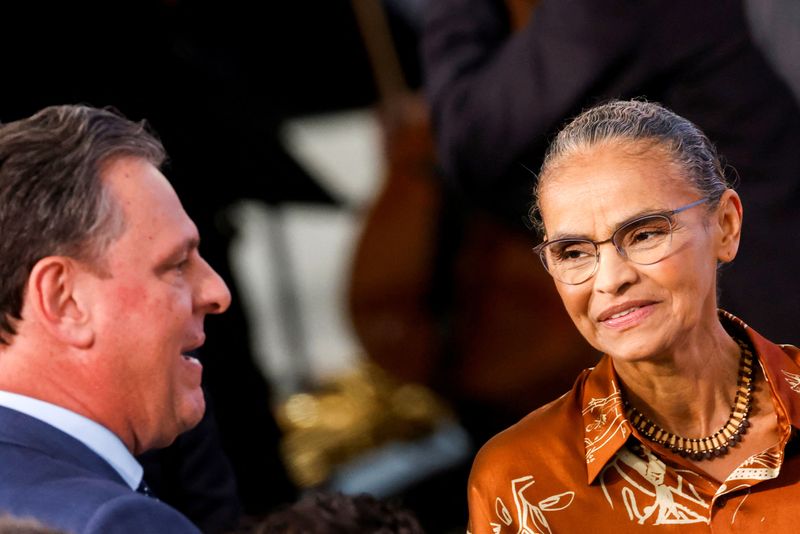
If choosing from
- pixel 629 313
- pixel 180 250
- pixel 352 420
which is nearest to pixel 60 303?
pixel 180 250

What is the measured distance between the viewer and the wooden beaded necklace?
114 centimetres

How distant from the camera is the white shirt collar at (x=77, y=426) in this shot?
1248mm

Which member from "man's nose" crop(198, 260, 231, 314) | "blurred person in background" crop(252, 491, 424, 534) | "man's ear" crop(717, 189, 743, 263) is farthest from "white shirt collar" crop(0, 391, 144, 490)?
A: "man's ear" crop(717, 189, 743, 263)

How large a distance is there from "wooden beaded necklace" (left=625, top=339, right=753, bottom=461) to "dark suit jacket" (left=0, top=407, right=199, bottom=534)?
41 cm

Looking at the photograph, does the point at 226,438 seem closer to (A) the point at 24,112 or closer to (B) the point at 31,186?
(A) the point at 24,112

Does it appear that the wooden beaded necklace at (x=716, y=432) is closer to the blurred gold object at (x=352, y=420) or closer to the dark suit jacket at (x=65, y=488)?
the dark suit jacket at (x=65, y=488)

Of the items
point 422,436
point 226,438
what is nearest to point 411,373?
point 422,436

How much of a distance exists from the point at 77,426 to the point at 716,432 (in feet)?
1.96

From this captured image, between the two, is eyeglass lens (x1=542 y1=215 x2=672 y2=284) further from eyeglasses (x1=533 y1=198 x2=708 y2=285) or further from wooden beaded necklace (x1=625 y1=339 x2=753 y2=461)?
wooden beaded necklace (x1=625 y1=339 x2=753 y2=461)

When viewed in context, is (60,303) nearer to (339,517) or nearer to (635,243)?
(339,517)

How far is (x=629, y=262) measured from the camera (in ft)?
3.59

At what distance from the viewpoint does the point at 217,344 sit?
7.77ft

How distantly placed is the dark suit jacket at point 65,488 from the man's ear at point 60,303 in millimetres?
88

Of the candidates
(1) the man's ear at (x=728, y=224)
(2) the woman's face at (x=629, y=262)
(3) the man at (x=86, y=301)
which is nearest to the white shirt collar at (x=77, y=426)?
(3) the man at (x=86, y=301)
